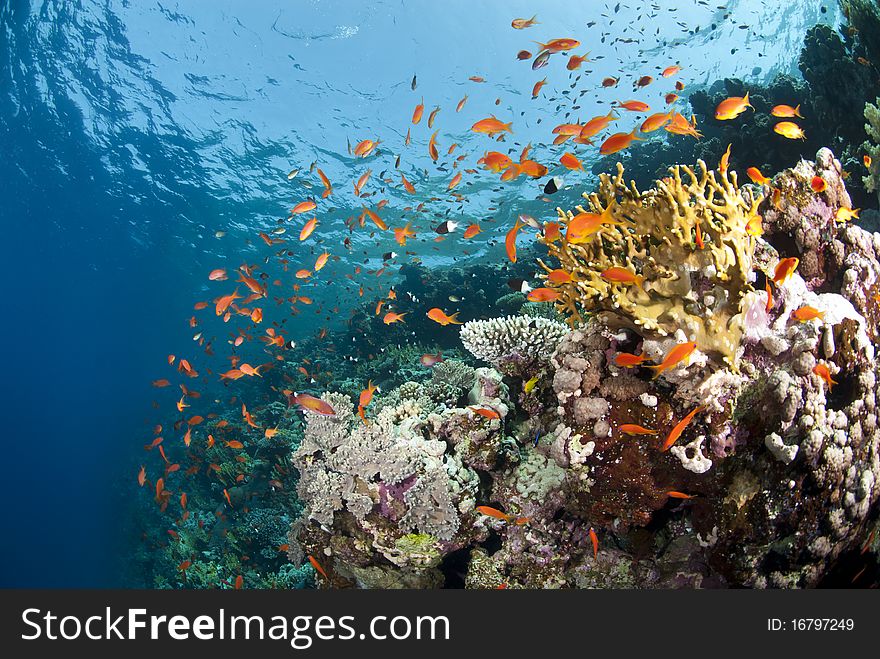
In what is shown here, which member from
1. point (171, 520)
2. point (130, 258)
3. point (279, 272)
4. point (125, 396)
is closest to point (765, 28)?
point (171, 520)

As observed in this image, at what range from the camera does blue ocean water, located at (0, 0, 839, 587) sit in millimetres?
21547

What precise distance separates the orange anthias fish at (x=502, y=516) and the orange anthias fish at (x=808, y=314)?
10.4 feet

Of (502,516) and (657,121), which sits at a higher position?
(657,121)

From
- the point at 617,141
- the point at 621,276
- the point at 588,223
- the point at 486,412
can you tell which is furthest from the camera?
the point at 617,141

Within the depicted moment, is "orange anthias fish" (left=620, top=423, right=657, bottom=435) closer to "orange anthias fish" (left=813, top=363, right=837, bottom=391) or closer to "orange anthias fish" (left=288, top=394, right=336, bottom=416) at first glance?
"orange anthias fish" (left=813, top=363, right=837, bottom=391)

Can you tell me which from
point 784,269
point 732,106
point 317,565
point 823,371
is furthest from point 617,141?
point 317,565

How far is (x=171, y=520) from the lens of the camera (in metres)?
18.9

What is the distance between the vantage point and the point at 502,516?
4363mm

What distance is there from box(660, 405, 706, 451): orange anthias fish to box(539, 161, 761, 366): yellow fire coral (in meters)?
0.47

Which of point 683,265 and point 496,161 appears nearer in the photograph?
point 683,265

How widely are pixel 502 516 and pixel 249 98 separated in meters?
29.0

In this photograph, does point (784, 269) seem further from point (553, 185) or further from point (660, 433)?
point (553, 185)

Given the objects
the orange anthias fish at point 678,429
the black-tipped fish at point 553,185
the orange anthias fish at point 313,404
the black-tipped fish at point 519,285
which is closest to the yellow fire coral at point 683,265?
the orange anthias fish at point 678,429

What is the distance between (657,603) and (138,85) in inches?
1285
